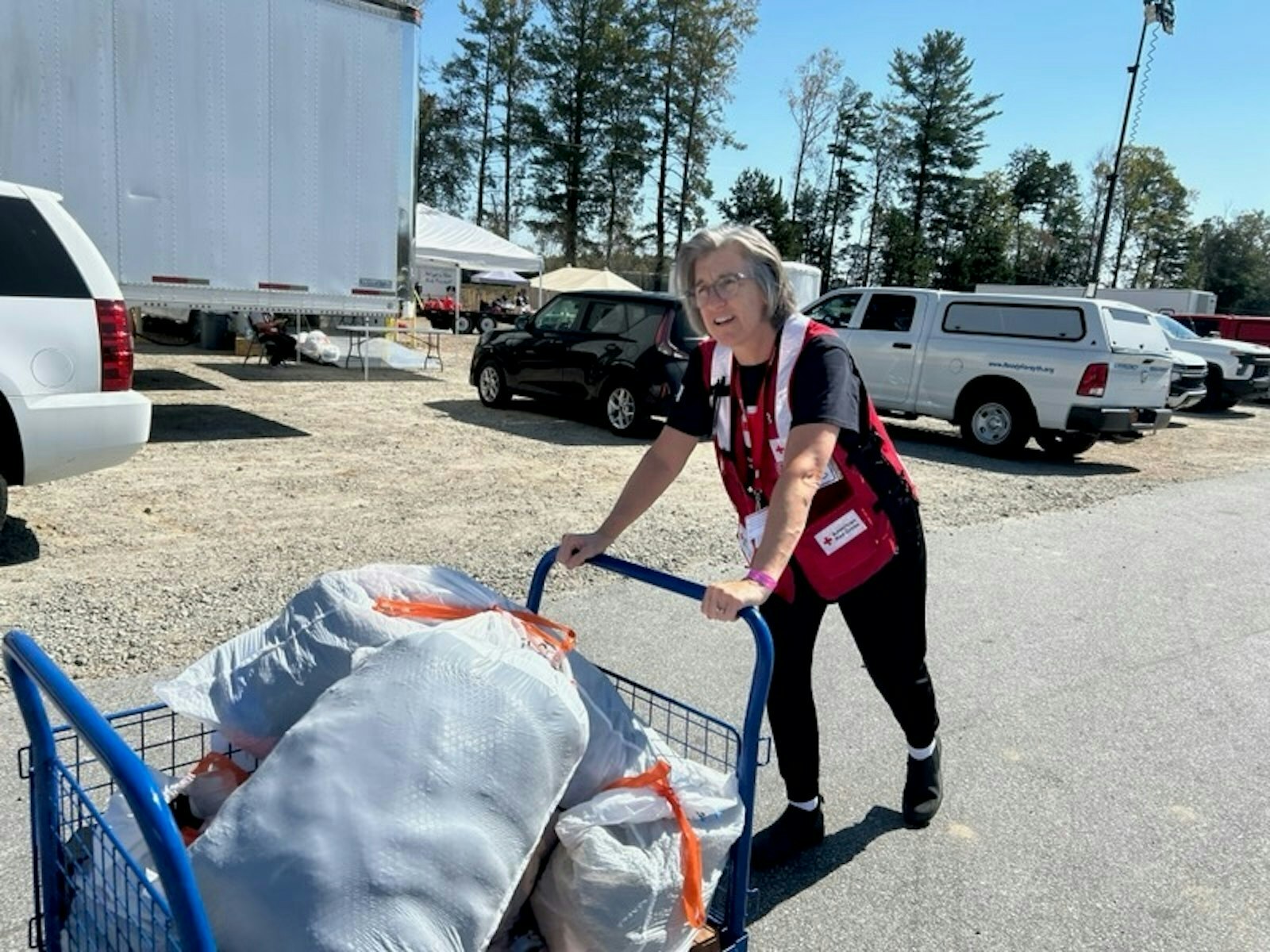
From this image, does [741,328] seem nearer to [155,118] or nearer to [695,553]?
[695,553]

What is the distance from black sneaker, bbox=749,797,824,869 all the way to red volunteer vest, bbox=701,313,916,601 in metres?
0.73

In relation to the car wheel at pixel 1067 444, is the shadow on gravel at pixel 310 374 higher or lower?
lower

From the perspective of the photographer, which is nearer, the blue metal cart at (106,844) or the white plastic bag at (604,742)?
the blue metal cart at (106,844)

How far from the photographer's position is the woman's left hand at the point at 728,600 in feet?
6.40

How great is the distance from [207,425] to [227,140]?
9.45 ft

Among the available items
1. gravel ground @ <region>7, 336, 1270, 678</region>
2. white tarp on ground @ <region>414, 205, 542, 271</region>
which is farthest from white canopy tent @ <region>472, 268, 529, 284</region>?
gravel ground @ <region>7, 336, 1270, 678</region>

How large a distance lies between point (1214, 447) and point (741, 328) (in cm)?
1399

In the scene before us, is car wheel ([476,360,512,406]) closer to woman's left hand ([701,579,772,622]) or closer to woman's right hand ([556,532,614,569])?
woman's right hand ([556,532,614,569])

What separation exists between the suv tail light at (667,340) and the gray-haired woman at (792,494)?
792 centimetres

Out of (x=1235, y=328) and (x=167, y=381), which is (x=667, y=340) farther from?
(x=1235, y=328)

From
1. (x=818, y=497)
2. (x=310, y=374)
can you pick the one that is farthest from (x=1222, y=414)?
(x=818, y=497)

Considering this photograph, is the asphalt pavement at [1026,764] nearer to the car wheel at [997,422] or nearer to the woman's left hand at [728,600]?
the woman's left hand at [728,600]

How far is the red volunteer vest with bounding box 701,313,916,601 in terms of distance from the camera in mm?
2557

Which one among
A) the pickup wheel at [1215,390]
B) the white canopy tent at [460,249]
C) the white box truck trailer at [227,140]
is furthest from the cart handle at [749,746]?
the white canopy tent at [460,249]
